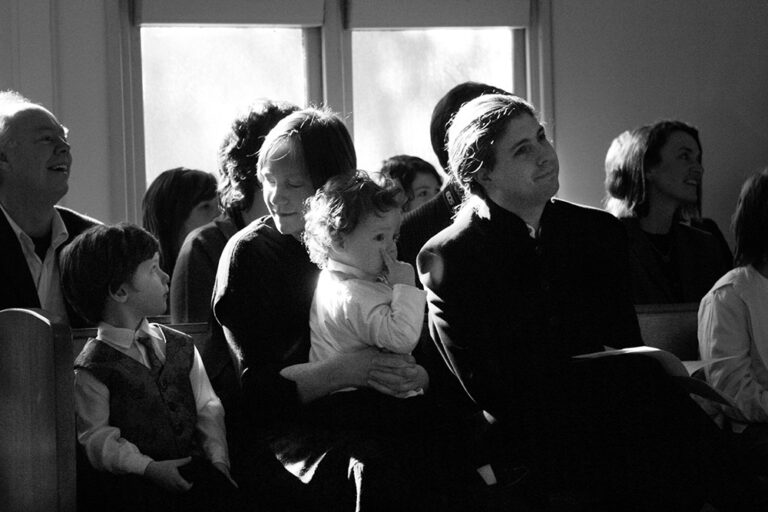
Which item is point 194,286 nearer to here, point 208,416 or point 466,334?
point 208,416

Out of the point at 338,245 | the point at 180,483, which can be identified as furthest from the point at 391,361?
the point at 180,483

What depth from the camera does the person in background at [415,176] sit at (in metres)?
5.27

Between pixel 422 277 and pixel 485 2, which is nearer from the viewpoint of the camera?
pixel 422 277

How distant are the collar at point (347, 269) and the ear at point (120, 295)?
0.48m

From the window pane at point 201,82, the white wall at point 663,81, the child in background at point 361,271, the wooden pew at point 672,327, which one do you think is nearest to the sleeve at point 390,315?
the child in background at point 361,271

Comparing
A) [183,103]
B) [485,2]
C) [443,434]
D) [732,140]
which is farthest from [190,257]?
[732,140]

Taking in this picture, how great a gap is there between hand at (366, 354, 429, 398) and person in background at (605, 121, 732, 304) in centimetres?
172

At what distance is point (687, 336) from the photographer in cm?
361

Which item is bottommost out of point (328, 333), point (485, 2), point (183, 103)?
point (328, 333)

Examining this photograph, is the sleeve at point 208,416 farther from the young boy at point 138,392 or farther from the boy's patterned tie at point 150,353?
the boy's patterned tie at point 150,353

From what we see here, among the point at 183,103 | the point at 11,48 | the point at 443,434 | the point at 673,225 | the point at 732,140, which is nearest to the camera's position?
the point at 443,434

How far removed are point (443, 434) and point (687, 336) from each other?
3.89 ft

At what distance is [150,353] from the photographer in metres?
2.81

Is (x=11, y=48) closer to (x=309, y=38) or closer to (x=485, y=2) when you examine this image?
(x=309, y=38)
